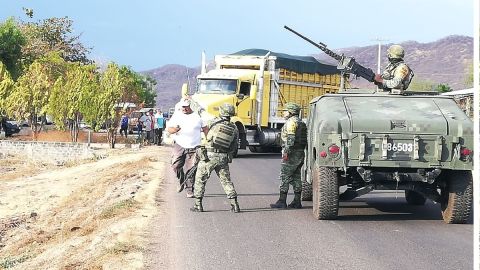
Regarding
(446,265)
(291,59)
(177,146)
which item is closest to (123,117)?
(291,59)

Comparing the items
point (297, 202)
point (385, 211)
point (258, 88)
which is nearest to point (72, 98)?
point (258, 88)

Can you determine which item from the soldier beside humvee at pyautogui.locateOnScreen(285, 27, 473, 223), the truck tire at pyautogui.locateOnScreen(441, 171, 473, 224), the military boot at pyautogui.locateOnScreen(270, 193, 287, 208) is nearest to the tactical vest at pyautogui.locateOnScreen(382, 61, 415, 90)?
the soldier beside humvee at pyautogui.locateOnScreen(285, 27, 473, 223)

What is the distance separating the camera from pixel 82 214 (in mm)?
13609

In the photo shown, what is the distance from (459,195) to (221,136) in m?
3.40

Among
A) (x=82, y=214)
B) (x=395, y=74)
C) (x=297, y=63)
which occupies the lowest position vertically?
(x=82, y=214)

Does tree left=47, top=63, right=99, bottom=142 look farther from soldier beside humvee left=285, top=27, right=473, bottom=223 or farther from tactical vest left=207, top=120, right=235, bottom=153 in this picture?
soldier beside humvee left=285, top=27, right=473, bottom=223

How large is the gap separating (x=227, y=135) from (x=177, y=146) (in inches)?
79.6

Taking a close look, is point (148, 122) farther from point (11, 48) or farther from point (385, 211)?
point (385, 211)

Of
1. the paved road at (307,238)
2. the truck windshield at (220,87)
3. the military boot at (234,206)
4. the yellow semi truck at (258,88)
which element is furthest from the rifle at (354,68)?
the truck windshield at (220,87)

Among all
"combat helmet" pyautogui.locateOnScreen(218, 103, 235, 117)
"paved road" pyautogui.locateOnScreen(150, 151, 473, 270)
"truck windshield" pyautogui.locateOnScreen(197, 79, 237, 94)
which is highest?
"truck windshield" pyautogui.locateOnScreen(197, 79, 237, 94)

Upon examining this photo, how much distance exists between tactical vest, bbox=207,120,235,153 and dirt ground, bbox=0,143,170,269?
1.44 meters

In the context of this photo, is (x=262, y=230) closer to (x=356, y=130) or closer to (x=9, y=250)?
(x=356, y=130)

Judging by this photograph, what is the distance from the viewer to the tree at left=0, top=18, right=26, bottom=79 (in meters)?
49.7

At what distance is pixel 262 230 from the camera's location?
9.68m
